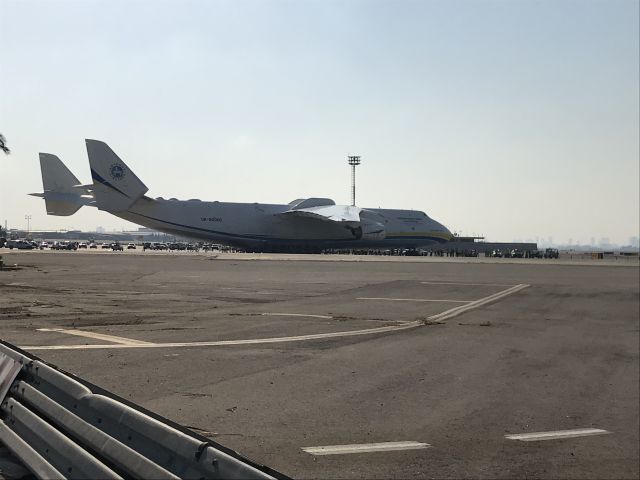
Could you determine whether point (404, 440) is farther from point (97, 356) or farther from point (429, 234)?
point (429, 234)

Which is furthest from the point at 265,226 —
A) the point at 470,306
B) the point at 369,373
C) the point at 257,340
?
the point at 369,373

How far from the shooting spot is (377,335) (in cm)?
1484

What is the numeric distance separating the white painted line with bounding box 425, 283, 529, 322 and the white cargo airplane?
41.8 meters

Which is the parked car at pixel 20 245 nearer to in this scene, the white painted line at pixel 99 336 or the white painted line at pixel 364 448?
the white painted line at pixel 99 336

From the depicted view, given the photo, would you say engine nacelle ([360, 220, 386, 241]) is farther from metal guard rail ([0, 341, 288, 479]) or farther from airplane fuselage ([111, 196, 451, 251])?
metal guard rail ([0, 341, 288, 479])

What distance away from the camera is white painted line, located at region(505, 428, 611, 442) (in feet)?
26.3

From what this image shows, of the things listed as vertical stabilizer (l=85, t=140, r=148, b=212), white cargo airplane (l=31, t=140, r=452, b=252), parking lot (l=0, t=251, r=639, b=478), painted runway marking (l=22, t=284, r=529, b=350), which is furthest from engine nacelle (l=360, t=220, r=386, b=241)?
painted runway marking (l=22, t=284, r=529, b=350)

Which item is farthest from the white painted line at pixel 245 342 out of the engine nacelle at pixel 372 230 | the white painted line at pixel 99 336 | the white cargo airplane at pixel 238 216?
the engine nacelle at pixel 372 230

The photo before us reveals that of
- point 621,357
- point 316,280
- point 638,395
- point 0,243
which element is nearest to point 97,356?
point 638,395

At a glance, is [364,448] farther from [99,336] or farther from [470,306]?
[470,306]

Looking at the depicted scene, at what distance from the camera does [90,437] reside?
153 inches

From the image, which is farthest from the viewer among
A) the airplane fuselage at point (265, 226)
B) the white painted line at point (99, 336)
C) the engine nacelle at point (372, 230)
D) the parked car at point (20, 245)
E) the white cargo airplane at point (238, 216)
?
the parked car at point (20, 245)

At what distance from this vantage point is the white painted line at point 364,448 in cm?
675

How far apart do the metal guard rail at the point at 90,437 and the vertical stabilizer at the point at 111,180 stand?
206 feet
